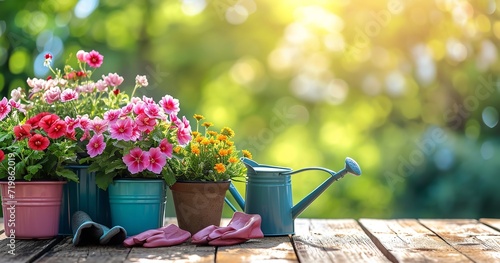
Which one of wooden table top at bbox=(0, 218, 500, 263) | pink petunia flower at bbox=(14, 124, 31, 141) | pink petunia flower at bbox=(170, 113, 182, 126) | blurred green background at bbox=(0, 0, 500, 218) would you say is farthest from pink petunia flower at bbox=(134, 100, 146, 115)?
blurred green background at bbox=(0, 0, 500, 218)

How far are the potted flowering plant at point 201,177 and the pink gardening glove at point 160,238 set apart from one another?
0.49ft

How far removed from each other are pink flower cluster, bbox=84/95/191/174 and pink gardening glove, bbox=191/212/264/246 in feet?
0.82

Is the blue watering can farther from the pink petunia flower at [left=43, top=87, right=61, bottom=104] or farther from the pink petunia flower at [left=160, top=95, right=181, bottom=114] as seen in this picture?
the pink petunia flower at [left=43, top=87, right=61, bottom=104]

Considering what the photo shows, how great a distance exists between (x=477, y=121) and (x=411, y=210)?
906mm

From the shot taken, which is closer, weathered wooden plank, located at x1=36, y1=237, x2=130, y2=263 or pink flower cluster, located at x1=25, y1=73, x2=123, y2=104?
weathered wooden plank, located at x1=36, y1=237, x2=130, y2=263

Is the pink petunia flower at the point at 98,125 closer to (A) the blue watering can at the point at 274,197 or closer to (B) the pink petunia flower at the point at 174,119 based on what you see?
(B) the pink petunia flower at the point at 174,119

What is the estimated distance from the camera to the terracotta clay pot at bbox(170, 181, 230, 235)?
2.48 m

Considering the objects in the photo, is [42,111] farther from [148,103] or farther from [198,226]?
[198,226]

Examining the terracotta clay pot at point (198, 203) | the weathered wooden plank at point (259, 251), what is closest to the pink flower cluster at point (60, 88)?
the terracotta clay pot at point (198, 203)

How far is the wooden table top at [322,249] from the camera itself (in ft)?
6.64

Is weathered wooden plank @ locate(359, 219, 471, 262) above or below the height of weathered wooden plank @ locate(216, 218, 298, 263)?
below

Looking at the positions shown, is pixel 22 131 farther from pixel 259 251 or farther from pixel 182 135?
pixel 259 251

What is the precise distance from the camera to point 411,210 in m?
6.04

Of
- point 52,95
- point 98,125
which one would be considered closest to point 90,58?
point 52,95
